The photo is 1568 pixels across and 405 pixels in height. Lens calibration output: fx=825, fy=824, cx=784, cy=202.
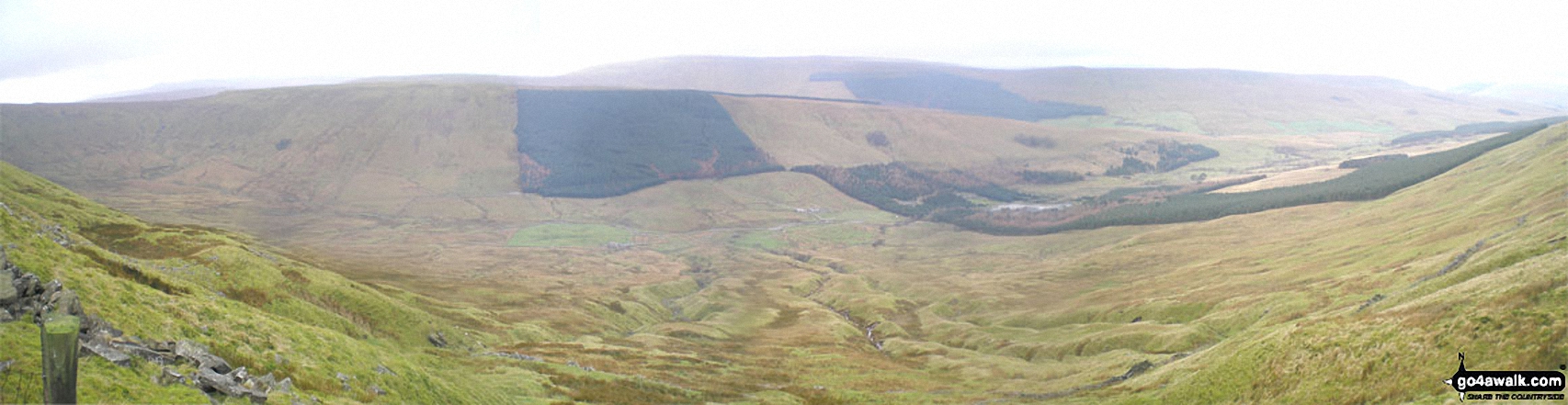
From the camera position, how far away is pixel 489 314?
135250 millimetres

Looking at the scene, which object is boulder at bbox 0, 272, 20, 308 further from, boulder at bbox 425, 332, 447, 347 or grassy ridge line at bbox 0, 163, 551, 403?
boulder at bbox 425, 332, 447, 347

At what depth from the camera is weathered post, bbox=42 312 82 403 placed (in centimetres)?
2180

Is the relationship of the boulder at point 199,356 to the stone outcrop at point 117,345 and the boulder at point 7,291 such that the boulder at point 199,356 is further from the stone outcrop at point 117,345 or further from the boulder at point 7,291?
the boulder at point 7,291

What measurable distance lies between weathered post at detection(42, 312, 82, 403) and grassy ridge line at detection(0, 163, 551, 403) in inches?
322

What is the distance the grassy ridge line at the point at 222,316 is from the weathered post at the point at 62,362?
26.9 feet

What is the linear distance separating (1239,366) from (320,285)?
9754cm

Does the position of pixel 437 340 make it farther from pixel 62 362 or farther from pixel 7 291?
pixel 62 362

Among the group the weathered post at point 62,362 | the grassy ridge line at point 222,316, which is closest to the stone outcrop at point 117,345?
the grassy ridge line at point 222,316

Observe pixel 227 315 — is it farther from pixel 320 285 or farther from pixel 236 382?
pixel 320 285

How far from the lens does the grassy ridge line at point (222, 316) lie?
34.3 meters

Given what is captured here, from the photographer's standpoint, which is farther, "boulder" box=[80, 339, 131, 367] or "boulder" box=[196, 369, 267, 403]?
"boulder" box=[196, 369, 267, 403]

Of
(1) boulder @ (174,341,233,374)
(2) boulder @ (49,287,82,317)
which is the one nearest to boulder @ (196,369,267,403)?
(1) boulder @ (174,341,233,374)

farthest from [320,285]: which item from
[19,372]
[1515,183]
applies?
[1515,183]

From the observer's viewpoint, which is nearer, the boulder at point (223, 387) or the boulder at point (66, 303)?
the boulder at point (66, 303)
